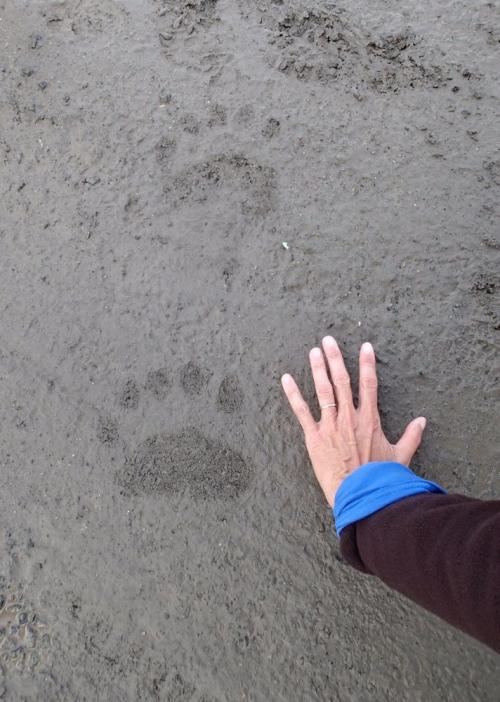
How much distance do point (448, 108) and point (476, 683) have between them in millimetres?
1817

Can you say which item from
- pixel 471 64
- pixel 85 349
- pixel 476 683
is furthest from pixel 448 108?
pixel 476 683

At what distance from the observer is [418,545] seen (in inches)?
43.9

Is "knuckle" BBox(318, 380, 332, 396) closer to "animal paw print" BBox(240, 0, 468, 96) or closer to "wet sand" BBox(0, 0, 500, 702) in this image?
"wet sand" BBox(0, 0, 500, 702)

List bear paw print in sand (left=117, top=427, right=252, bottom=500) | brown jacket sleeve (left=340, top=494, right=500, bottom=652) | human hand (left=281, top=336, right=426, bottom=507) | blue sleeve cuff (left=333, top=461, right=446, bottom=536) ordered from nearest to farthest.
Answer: brown jacket sleeve (left=340, top=494, right=500, bottom=652)
blue sleeve cuff (left=333, top=461, right=446, bottom=536)
human hand (left=281, top=336, right=426, bottom=507)
bear paw print in sand (left=117, top=427, right=252, bottom=500)

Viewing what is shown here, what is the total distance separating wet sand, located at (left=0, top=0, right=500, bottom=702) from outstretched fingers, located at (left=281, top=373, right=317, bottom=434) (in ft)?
0.24

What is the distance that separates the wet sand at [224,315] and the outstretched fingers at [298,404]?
0.07 meters

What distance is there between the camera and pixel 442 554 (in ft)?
3.44

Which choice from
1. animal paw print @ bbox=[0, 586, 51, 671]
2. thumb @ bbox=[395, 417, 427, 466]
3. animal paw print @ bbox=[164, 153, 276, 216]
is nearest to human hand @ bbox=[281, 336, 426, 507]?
thumb @ bbox=[395, 417, 427, 466]

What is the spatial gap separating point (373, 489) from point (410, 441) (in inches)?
13.3

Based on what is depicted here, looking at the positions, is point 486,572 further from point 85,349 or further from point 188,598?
point 85,349

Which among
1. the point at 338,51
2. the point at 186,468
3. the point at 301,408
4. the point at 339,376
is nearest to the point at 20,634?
the point at 186,468

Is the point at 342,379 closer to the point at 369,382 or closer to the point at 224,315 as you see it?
the point at 369,382

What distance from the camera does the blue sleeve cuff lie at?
4.37ft

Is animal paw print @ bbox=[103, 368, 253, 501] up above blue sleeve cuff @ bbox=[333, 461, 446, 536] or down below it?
below
